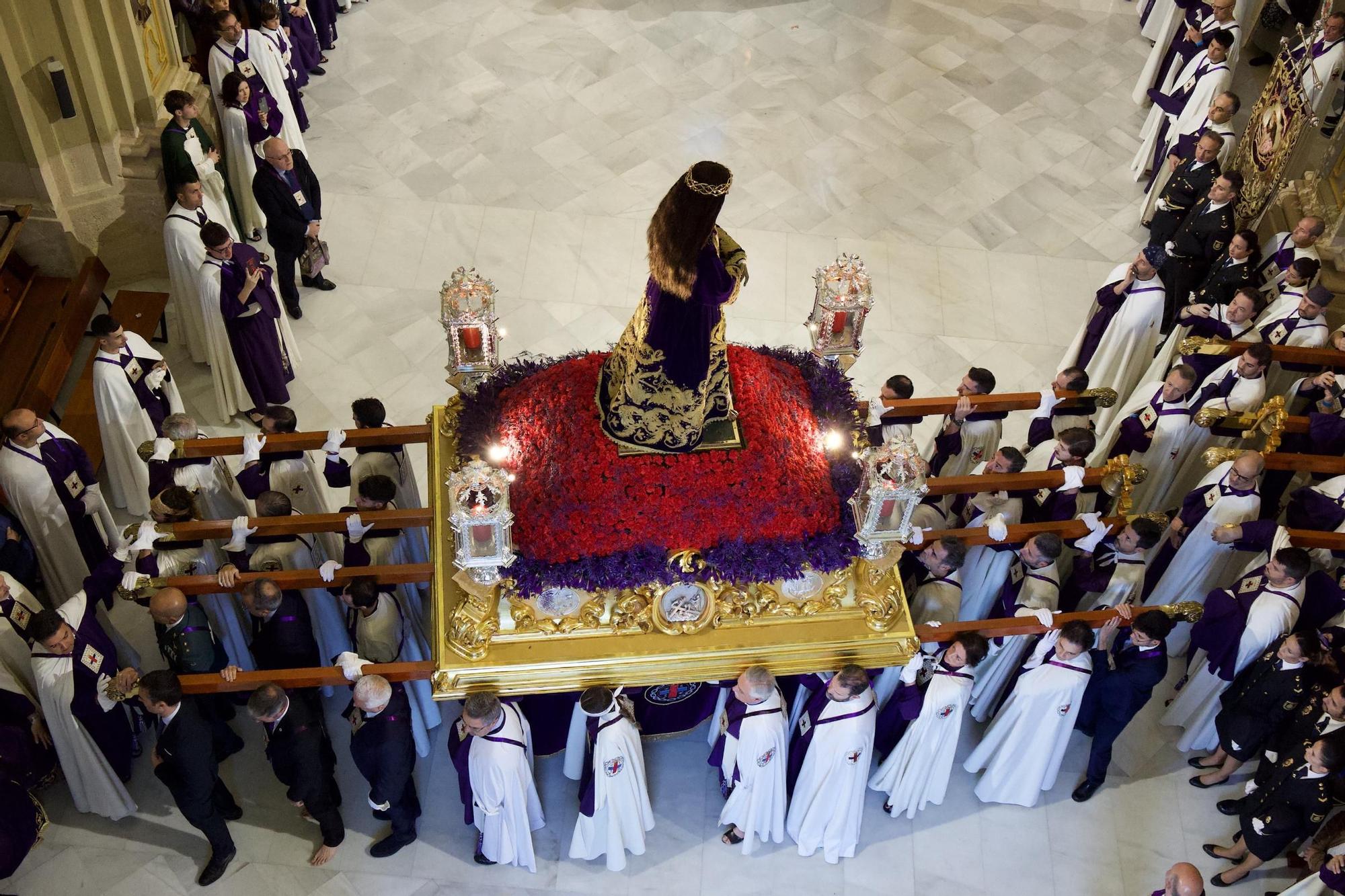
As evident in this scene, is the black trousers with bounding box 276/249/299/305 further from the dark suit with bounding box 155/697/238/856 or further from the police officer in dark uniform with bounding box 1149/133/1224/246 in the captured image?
the police officer in dark uniform with bounding box 1149/133/1224/246

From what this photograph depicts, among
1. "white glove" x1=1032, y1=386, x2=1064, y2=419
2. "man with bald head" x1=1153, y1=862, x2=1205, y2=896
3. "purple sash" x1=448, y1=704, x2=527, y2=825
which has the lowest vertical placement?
"purple sash" x1=448, y1=704, x2=527, y2=825

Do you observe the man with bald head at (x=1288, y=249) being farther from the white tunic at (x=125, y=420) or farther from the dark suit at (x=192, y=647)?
the white tunic at (x=125, y=420)

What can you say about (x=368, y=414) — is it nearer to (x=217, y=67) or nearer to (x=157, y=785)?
(x=157, y=785)

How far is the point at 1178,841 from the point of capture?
709 cm

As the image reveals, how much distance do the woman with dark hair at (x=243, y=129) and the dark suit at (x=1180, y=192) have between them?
732cm

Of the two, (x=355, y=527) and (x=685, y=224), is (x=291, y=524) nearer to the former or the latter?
(x=355, y=527)

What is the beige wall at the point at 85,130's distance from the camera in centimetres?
855

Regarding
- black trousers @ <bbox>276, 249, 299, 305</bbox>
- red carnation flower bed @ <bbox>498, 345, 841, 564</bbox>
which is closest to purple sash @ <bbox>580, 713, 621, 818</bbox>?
red carnation flower bed @ <bbox>498, 345, 841, 564</bbox>

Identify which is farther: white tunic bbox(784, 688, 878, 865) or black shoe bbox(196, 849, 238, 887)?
black shoe bbox(196, 849, 238, 887)

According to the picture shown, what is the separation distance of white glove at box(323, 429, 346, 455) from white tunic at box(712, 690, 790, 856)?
2861mm

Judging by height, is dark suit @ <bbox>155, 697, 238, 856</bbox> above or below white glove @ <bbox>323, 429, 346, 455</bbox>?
below

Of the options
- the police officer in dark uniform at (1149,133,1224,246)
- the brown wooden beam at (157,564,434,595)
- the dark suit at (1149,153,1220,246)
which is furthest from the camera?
the dark suit at (1149,153,1220,246)

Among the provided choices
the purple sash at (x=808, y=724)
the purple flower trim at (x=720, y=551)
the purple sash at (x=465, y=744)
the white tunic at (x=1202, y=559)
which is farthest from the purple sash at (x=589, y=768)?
the white tunic at (x=1202, y=559)

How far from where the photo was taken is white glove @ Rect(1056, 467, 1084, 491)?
23.3ft
